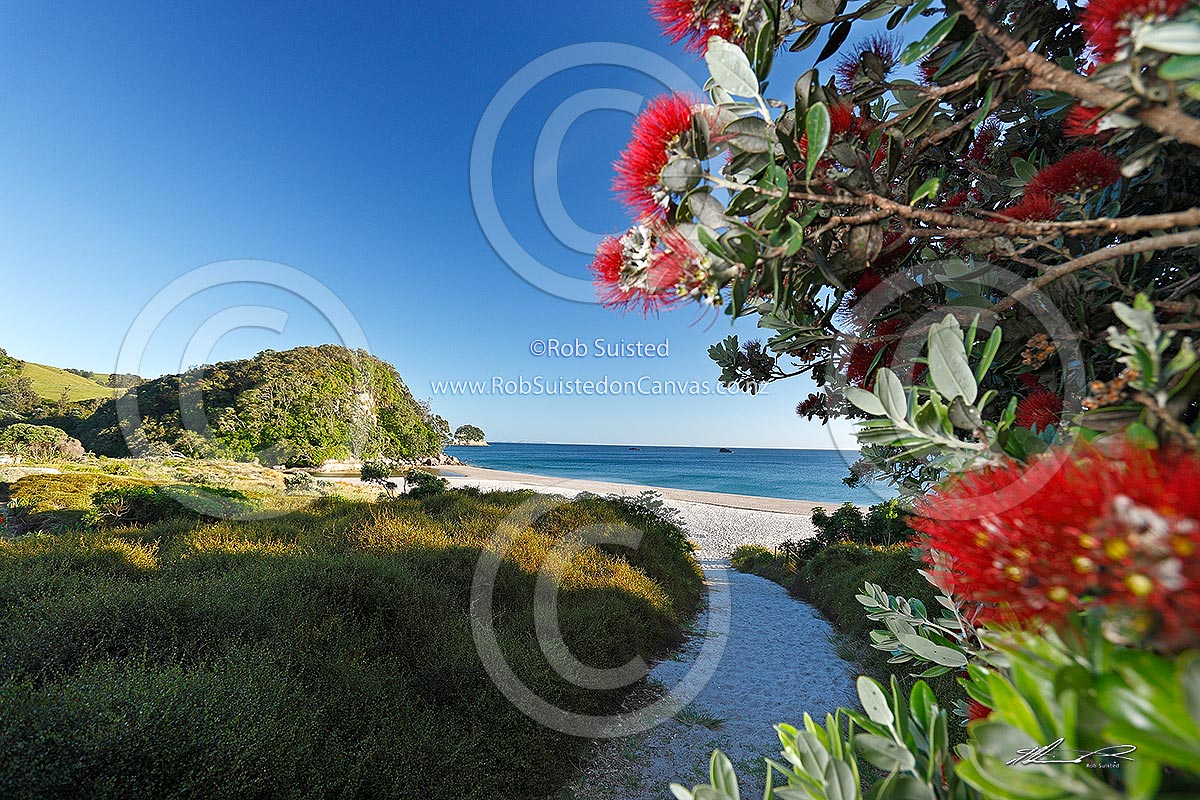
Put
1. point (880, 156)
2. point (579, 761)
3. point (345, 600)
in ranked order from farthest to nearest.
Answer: point (345, 600) → point (579, 761) → point (880, 156)

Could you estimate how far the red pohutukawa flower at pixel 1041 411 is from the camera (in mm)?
751

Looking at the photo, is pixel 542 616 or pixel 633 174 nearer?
pixel 633 174

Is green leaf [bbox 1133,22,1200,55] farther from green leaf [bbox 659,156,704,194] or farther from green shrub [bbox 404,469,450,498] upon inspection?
green shrub [bbox 404,469,450,498]

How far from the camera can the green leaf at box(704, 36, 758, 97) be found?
0.64 meters

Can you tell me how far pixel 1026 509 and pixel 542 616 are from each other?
3.93 metres

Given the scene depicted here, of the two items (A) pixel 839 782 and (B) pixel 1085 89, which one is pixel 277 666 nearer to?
(A) pixel 839 782

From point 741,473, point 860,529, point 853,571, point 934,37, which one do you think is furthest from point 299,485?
point 741,473

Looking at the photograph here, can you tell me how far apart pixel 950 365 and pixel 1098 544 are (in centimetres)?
33

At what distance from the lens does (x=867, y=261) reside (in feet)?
2.29

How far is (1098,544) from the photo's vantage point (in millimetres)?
295

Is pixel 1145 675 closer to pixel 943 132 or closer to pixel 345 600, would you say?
pixel 943 132

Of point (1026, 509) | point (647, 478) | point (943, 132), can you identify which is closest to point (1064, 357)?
point (943, 132)

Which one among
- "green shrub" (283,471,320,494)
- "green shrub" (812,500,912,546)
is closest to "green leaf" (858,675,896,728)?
"green shrub" (812,500,912,546)

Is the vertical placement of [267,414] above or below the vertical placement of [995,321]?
above
